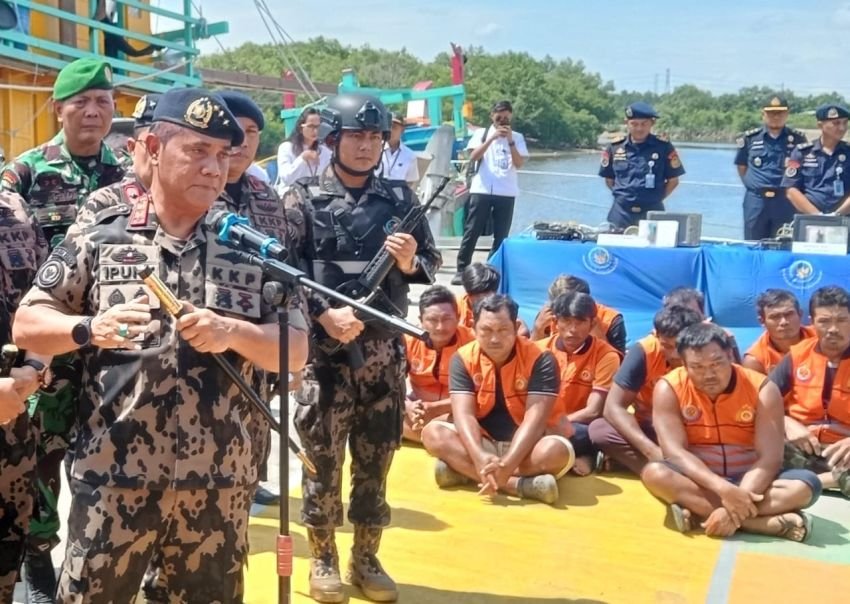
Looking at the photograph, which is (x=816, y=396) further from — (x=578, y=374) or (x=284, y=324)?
(x=284, y=324)

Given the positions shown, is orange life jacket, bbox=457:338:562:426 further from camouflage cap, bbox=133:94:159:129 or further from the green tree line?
the green tree line

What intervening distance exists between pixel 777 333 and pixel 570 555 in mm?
2585

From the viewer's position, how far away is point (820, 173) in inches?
351

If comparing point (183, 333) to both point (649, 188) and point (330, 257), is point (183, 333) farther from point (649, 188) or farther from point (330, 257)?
point (649, 188)

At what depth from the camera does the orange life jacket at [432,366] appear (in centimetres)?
629

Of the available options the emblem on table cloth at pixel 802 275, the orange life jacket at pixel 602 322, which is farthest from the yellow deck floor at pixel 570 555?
the emblem on table cloth at pixel 802 275

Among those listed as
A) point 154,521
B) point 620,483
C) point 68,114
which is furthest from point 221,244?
point 620,483

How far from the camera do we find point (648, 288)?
816cm

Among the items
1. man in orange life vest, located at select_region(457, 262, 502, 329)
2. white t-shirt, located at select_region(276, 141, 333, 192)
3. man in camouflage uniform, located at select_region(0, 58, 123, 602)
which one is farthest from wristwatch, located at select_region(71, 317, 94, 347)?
white t-shirt, located at select_region(276, 141, 333, 192)

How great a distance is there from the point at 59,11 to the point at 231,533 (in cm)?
936

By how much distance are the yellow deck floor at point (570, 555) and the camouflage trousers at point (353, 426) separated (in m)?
0.41

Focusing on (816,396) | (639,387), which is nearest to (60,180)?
(639,387)

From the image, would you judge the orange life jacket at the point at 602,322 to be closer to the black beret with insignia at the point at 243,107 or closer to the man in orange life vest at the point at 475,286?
the man in orange life vest at the point at 475,286

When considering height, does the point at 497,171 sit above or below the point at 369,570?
above
